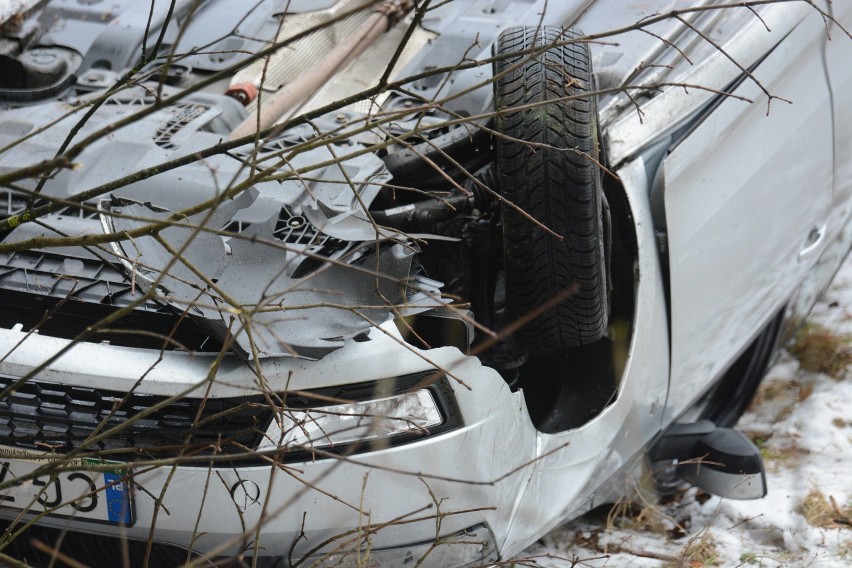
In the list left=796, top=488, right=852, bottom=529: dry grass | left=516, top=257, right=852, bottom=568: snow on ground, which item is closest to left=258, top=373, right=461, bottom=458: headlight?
left=516, top=257, right=852, bottom=568: snow on ground

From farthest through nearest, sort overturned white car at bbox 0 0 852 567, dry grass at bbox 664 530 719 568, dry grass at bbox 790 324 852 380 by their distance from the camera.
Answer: dry grass at bbox 790 324 852 380 < dry grass at bbox 664 530 719 568 < overturned white car at bbox 0 0 852 567

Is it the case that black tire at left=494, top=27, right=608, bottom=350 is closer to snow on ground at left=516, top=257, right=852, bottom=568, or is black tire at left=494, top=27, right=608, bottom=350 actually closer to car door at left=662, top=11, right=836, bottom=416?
car door at left=662, top=11, right=836, bottom=416

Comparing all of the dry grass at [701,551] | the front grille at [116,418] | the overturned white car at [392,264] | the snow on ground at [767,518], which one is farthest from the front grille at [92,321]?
the dry grass at [701,551]

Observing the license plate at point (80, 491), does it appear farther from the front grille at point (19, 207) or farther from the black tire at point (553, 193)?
the black tire at point (553, 193)

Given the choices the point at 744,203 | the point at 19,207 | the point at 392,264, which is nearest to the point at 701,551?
the point at 744,203

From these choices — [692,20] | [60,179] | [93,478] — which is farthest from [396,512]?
[692,20]

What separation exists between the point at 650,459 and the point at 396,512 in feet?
3.76

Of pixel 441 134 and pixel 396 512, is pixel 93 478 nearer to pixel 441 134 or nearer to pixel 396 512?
pixel 396 512

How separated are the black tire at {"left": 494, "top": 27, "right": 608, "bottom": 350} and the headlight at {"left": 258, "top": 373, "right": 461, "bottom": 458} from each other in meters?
0.35

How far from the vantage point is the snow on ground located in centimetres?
321

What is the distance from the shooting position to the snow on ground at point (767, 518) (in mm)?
3213

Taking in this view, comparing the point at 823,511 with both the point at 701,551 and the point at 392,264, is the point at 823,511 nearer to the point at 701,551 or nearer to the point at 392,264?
the point at 701,551

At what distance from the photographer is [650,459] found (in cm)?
325

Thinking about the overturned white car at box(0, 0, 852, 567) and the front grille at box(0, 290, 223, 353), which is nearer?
the overturned white car at box(0, 0, 852, 567)
